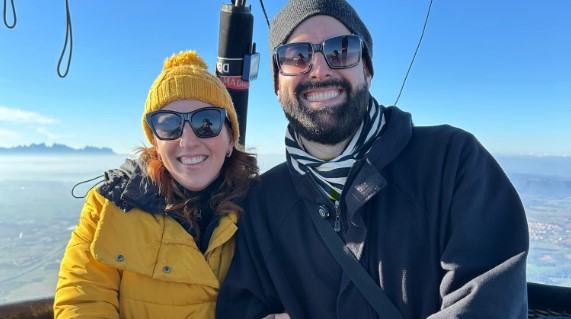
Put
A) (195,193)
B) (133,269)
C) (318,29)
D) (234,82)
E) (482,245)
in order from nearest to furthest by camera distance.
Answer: (482,245) < (133,269) < (318,29) < (195,193) < (234,82)

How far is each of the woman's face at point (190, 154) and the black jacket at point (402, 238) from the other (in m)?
0.35

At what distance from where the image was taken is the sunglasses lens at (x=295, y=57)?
2080 mm

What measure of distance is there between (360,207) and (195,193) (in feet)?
3.06

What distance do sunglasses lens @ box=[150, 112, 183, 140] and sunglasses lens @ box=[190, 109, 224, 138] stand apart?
7cm

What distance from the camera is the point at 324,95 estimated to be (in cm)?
210

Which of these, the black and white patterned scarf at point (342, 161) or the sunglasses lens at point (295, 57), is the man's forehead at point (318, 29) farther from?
the black and white patterned scarf at point (342, 161)

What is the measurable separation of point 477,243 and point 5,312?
2584 millimetres

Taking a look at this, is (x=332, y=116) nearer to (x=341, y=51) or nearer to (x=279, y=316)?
(x=341, y=51)

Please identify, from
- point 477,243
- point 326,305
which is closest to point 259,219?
point 326,305

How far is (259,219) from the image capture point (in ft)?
7.14

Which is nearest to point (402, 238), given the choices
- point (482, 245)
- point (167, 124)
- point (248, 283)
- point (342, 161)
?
point (482, 245)

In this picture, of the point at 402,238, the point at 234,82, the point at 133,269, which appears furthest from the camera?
the point at 234,82

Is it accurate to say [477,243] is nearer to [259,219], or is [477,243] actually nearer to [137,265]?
[259,219]

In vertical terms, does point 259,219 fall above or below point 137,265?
above
